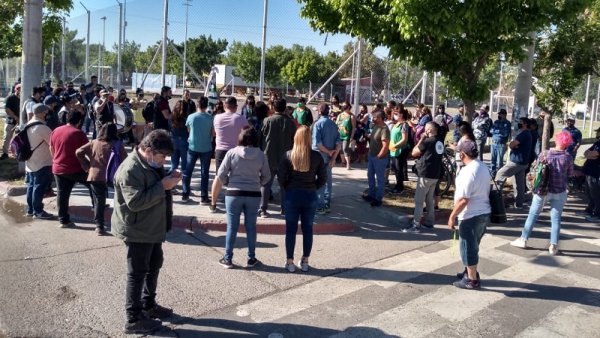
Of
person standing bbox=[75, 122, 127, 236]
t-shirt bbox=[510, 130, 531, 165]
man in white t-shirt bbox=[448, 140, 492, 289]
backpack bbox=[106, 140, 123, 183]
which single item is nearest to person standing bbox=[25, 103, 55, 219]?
person standing bbox=[75, 122, 127, 236]

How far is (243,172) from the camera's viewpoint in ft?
19.7

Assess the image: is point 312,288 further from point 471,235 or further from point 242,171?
point 471,235

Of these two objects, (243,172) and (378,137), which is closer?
(243,172)

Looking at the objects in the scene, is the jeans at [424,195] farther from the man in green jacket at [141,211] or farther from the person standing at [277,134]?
the man in green jacket at [141,211]

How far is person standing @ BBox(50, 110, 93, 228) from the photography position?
7438 millimetres

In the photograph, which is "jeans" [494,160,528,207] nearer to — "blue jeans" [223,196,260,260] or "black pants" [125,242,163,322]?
"blue jeans" [223,196,260,260]

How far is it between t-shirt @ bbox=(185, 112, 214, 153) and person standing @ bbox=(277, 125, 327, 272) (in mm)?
3007

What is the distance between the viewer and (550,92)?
12.8 meters

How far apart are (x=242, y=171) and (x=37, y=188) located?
3.94 m

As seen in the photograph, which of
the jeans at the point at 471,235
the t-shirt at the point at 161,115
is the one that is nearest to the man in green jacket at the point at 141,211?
the jeans at the point at 471,235

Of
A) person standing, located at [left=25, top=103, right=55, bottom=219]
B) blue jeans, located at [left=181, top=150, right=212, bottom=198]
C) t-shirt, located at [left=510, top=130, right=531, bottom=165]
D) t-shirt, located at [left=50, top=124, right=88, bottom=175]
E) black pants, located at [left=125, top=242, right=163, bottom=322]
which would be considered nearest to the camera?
black pants, located at [left=125, top=242, right=163, bottom=322]

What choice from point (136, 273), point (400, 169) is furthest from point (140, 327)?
point (400, 169)

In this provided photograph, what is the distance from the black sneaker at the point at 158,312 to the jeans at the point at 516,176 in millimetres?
7377

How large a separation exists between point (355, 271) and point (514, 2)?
5164mm
